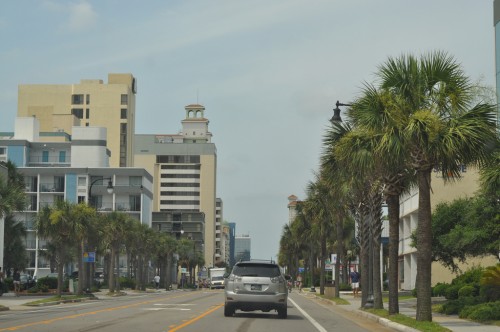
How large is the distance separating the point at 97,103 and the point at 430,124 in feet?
475

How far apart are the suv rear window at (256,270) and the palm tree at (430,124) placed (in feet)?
19.5

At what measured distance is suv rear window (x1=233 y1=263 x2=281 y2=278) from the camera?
2650 cm

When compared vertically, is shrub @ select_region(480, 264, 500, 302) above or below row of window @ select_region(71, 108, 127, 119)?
below

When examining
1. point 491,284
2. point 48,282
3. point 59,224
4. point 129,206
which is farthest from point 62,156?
point 491,284

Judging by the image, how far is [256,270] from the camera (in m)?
26.7

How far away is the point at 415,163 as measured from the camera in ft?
73.3

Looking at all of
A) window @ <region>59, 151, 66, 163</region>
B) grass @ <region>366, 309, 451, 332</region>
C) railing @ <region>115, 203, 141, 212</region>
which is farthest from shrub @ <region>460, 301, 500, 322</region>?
window @ <region>59, 151, 66, 163</region>

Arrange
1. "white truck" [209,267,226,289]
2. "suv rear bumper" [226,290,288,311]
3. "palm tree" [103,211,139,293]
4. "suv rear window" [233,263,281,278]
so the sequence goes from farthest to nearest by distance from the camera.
Result: "white truck" [209,267,226,289] → "palm tree" [103,211,139,293] → "suv rear window" [233,263,281,278] → "suv rear bumper" [226,290,288,311]

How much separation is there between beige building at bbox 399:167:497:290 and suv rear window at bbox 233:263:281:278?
1174 inches

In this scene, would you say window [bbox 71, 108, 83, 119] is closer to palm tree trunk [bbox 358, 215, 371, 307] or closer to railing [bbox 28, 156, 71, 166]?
railing [bbox 28, 156, 71, 166]

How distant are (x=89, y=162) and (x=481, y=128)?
111 metres

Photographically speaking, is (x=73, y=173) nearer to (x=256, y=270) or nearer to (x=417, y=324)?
(x=256, y=270)

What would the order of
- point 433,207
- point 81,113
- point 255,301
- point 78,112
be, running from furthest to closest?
point 78,112 < point 81,113 < point 433,207 < point 255,301

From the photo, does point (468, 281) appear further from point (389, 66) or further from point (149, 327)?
point (149, 327)
